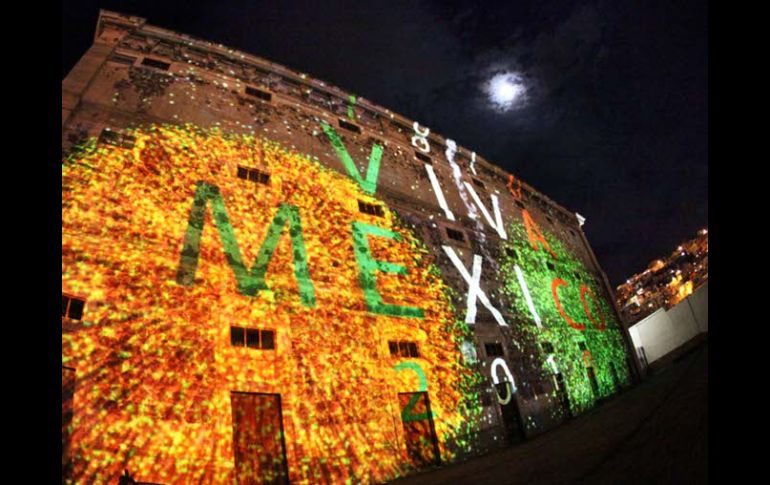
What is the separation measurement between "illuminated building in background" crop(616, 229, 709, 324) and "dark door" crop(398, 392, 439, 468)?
45.9 meters

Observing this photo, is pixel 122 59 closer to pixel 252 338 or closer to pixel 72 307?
pixel 72 307

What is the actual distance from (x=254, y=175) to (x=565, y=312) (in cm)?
1255

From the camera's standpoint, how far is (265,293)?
6.95 meters

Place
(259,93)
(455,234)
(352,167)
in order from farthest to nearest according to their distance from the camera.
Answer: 1. (455,234)
2. (352,167)
3. (259,93)

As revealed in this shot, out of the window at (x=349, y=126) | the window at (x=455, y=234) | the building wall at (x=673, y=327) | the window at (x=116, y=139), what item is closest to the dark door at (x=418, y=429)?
the window at (x=455, y=234)

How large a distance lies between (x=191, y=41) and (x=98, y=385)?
340 inches

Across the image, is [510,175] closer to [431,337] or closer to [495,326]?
[495,326]

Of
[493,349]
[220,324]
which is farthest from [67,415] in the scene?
[493,349]

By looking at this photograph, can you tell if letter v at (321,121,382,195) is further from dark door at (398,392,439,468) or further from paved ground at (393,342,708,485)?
paved ground at (393,342,708,485)

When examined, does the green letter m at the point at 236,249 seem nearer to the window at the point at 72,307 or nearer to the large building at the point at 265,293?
the large building at the point at 265,293

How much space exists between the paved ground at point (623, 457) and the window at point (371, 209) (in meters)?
6.18

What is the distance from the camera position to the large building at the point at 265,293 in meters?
5.40

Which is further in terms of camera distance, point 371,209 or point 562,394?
point 562,394

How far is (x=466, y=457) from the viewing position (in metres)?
7.75
